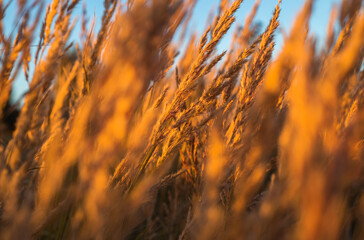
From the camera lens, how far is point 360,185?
1.34 meters

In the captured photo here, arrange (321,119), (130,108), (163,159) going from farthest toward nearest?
(163,159) < (130,108) < (321,119)

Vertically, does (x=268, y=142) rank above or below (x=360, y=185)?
above

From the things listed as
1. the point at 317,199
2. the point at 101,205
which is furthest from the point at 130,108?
the point at 317,199

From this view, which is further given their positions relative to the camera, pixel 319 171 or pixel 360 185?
pixel 360 185

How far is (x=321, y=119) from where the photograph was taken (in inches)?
13.6

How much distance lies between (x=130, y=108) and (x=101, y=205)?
183 millimetres

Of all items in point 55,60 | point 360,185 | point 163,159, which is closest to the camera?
point 55,60

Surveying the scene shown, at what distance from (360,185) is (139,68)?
1328mm

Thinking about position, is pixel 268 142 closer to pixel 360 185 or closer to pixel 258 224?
pixel 258 224

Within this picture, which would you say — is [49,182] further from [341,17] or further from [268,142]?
[341,17]

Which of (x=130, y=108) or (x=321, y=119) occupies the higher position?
(x=130, y=108)

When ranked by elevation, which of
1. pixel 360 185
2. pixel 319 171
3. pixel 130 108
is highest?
pixel 130 108

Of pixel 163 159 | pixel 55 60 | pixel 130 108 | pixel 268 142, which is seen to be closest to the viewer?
pixel 130 108

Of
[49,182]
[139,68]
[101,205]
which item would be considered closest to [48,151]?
[49,182]
